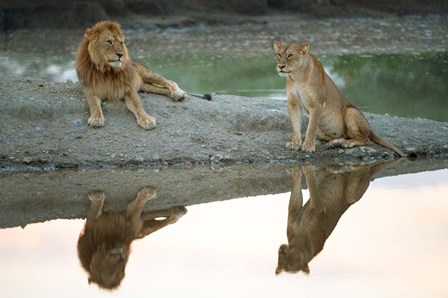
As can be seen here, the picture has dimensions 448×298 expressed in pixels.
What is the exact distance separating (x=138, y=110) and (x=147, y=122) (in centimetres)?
17

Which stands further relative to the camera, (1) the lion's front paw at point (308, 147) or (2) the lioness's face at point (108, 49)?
(2) the lioness's face at point (108, 49)

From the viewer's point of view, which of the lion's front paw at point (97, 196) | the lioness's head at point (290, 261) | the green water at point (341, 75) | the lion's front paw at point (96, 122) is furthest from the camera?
the green water at point (341, 75)

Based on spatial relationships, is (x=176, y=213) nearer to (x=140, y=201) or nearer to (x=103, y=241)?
(x=140, y=201)

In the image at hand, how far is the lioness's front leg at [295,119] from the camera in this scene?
947 cm

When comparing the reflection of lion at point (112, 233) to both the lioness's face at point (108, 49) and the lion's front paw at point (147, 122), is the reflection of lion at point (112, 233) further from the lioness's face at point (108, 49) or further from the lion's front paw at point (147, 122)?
the lioness's face at point (108, 49)

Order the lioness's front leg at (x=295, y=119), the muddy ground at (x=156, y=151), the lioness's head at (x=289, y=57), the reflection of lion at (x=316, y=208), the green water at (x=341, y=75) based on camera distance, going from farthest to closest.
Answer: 1. the green water at (x=341, y=75)
2. the lioness's front leg at (x=295, y=119)
3. the lioness's head at (x=289, y=57)
4. the muddy ground at (x=156, y=151)
5. the reflection of lion at (x=316, y=208)

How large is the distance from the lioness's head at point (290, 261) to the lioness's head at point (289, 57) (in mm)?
2611

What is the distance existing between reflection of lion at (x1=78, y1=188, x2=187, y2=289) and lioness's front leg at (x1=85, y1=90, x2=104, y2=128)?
1.39 m

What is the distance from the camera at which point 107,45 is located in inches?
382

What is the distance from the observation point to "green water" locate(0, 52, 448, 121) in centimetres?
1315

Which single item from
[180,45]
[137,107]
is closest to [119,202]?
[137,107]

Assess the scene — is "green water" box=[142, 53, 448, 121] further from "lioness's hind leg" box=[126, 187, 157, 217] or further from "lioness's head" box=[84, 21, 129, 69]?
"lioness's hind leg" box=[126, 187, 157, 217]

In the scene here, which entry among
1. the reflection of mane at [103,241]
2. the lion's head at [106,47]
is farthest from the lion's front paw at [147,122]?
the reflection of mane at [103,241]

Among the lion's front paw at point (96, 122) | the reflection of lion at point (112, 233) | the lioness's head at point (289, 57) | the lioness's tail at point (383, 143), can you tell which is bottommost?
→ the lioness's tail at point (383, 143)
